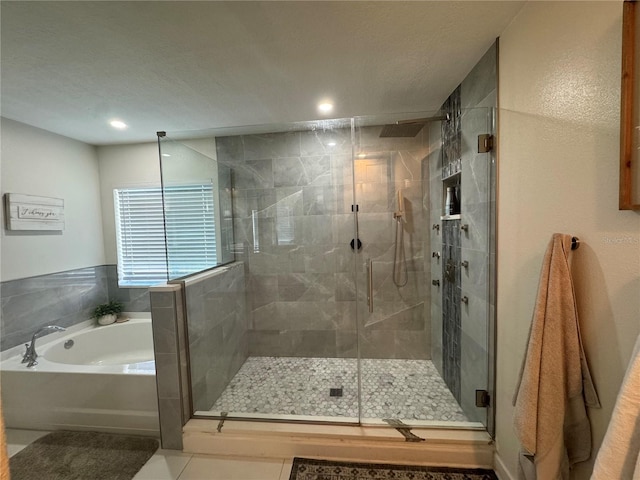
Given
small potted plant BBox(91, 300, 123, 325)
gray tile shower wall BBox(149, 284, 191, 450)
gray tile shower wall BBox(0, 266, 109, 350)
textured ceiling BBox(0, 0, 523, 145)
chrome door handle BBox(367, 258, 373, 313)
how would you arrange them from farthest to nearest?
1. small potted plant BBox(91, 300, 123, 325)
2. chrome door handle BBox(367, 258, 373, 313)
3. gray tile shower wall BBox(0, 266, 109, 350)
4. gray tile shower wall BBox(149, 284, 191, 450)
5. textured ceiling BBox(0, 0, 523, 145)

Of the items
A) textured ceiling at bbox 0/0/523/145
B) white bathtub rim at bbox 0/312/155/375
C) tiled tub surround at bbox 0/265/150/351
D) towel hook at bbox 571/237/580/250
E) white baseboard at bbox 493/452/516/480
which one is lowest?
white baseboard at bbox 493/452/516/480

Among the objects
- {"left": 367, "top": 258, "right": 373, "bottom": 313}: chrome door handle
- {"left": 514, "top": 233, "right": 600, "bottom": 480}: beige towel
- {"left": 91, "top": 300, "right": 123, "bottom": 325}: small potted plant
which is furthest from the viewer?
{"left": 91, "top": 300, "right": 123, "bottom": 325}: small potted plant

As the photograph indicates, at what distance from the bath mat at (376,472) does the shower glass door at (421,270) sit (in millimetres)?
226

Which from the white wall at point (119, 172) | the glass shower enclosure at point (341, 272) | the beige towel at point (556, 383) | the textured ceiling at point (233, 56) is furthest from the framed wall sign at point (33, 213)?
the beige towel at point (556, 383)

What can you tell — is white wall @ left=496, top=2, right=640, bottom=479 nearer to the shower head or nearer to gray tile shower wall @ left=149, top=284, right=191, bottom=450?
the shower head

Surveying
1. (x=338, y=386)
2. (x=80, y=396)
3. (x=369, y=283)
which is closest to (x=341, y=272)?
(x=369, y=283)

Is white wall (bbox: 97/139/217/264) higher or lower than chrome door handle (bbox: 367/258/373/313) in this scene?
higher

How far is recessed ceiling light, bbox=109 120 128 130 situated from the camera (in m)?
2.23

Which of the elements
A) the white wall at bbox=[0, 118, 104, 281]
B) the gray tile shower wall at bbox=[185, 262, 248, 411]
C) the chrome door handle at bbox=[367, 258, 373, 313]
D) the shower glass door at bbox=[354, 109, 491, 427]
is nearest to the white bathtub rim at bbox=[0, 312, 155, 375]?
the gray tile shower wall at bbox=[185, 262, 248, 411]

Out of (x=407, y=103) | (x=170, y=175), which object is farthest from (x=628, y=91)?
(x=170, y=175)

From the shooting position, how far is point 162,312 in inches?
64.1

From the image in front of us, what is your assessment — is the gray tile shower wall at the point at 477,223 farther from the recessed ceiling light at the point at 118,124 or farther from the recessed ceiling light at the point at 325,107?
the recessed ceiling light at the point at 118,124

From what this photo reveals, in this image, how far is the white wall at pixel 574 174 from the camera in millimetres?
769

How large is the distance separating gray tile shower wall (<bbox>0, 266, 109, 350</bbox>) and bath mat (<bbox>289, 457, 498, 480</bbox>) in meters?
2.48
